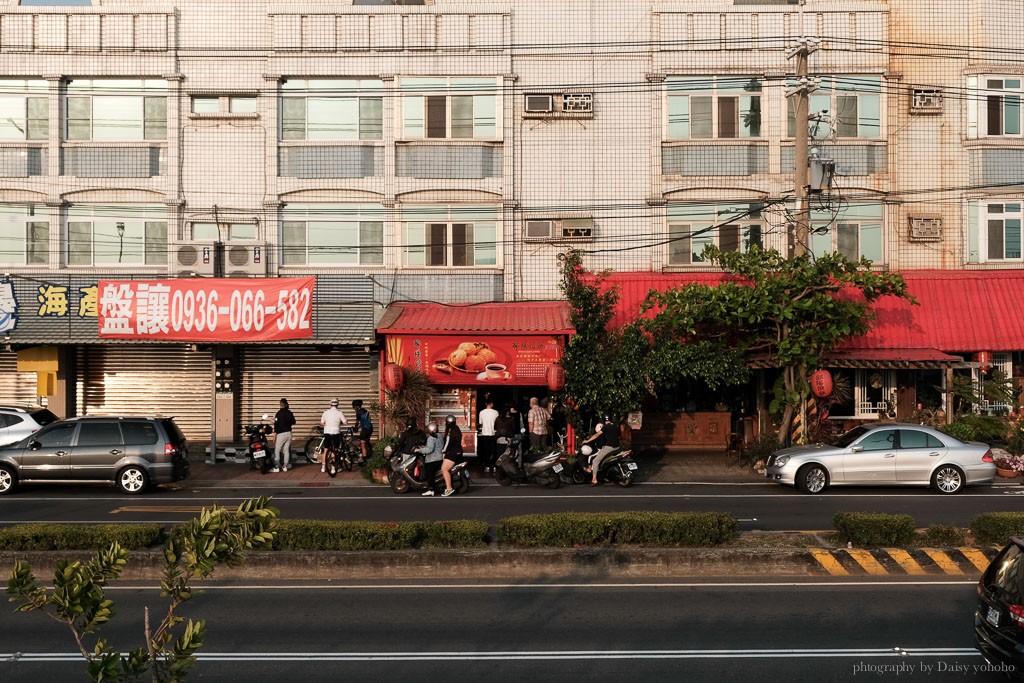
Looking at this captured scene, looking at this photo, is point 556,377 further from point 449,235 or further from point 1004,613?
point 1004,613

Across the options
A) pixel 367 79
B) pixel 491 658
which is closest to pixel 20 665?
pixel 491 658

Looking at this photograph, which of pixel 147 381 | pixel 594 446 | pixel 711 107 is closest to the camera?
pixel 594 446

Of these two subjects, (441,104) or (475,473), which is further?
(441,104)

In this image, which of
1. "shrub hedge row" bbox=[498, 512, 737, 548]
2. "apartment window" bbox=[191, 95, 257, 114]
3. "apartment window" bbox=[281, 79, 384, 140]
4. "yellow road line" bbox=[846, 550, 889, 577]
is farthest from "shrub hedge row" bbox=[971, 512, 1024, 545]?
"apartment window" bbox=[191, 95, 257, 114]

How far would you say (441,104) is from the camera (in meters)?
25.7

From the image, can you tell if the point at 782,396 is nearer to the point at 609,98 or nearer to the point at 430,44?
the point at 609,98

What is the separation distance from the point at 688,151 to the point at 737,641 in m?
18.4

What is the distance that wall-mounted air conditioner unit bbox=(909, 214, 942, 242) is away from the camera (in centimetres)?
2570

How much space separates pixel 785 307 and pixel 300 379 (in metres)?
12.4

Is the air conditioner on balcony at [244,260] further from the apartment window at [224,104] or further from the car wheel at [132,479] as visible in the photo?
the car wheel at [132,479]

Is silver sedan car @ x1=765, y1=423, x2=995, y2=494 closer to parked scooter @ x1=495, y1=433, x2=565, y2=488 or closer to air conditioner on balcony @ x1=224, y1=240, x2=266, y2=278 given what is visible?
parked scooter @ x1=495, y1=433, x2=565, y2=488

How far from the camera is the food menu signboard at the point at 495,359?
22.6 m

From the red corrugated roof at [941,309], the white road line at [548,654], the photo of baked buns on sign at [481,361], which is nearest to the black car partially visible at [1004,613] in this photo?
the white road line at [548,654]

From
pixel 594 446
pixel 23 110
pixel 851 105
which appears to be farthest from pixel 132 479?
pixel 851 105
